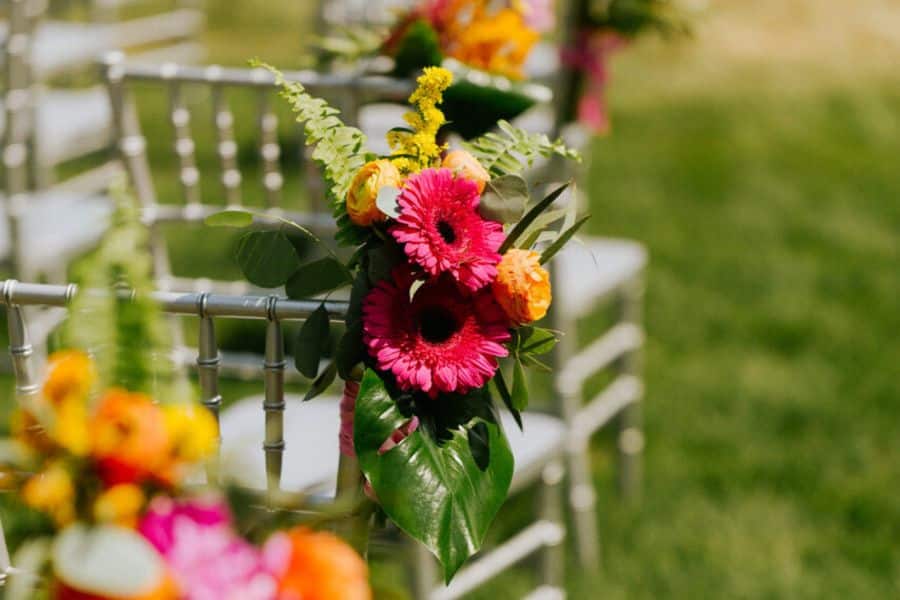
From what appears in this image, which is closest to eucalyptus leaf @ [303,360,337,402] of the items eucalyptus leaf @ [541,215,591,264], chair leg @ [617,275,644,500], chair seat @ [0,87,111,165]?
eucalyptus leaf @ [541,215,591,264]

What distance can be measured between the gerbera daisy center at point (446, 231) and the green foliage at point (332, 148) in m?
0.09

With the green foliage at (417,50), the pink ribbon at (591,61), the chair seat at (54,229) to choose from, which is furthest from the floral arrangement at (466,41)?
the chair seat at (54,229)

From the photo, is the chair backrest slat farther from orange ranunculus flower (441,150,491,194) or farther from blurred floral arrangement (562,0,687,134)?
orange ranunculus flower (441,150,491,194)

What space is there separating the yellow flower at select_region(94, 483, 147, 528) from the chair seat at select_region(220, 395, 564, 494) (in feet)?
3.25

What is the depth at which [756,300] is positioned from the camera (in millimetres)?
4164

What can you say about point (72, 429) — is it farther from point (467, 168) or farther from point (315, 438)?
point (315, 438)

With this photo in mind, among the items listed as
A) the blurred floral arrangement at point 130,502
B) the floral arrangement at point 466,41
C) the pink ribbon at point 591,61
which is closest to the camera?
the blurred floral arrangement at point 130,502

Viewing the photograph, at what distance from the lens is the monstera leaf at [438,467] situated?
1075 millimetres

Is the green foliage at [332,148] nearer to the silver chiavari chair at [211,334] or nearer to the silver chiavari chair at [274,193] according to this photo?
the silver chiavari chair at [211,334]

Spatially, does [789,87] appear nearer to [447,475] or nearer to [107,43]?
[107,43]

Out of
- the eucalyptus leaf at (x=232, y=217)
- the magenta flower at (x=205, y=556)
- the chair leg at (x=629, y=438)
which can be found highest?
the magenta flower at (x=205, y=556)

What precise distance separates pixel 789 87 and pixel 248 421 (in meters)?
5.55

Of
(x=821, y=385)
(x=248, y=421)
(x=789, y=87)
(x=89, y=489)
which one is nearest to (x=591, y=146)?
(x=789, y=87)

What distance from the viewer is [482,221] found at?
1.10 m
